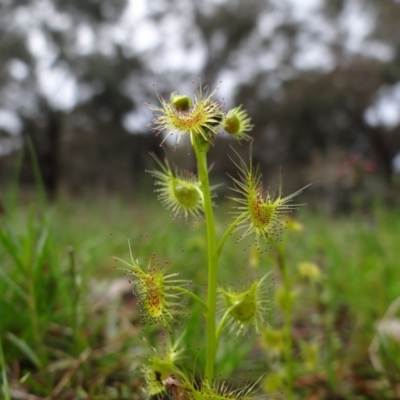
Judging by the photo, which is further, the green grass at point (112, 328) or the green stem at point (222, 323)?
the green grass at point (112, 328)

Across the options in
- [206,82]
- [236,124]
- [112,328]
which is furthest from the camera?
[206,82]

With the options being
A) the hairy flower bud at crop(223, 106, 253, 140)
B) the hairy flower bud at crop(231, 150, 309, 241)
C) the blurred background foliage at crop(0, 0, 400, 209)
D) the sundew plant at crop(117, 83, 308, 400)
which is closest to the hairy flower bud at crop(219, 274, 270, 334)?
the sundew plant at crop(117, 83, 308, 400)

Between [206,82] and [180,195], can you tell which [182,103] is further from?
[206,82]

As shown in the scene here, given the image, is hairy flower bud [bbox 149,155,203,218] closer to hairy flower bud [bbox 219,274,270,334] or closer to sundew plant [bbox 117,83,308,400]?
sundew plant [bbox 117,83,308,400]

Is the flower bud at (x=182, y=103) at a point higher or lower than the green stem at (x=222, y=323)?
higher

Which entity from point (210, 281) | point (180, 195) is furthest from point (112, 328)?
point (210, 281)

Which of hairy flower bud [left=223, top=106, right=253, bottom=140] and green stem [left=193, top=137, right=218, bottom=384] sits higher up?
hairy flower bud [left=223, top=106, right=253, bottom=140]

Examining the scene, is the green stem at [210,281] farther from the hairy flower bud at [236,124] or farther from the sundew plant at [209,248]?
the hairy flower bud at [236,124]

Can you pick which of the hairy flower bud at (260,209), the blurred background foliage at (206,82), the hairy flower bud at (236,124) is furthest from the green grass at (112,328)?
the blurred background foliage at (206,82)

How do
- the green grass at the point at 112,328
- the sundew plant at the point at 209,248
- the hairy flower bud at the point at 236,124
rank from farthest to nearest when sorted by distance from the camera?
the green grass at the point at 112,328, the hairy flower bud at the point at 236,124, the sundew plant at the point at 209,248

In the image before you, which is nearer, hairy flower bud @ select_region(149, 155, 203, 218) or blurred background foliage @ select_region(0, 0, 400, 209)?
hairy flower bud @ select_region(149, 155, 203, 218)

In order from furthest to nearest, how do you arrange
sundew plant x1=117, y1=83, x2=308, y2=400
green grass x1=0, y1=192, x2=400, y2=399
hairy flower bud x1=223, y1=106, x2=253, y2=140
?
green grass x1=0, y1=192, x2=400, y2=399 → hairy flower bud x1=223, y1=106, x2=253, y2=140 → sundew plant x1=117, y1=83, x2=308, y2=400

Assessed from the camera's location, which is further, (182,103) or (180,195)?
(180,195)
